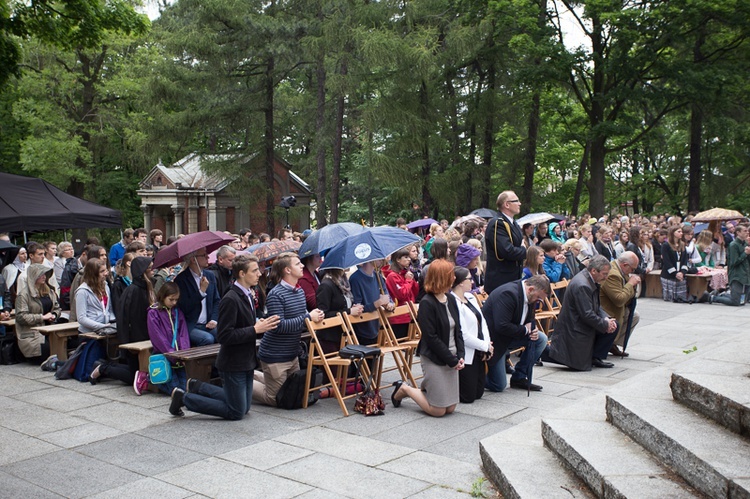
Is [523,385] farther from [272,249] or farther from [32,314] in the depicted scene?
[32,314]

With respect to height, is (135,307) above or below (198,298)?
below

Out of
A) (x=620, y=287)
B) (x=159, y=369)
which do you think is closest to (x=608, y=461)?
(x=159, y=369)

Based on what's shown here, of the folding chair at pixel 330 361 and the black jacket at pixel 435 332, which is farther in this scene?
the folding chair at pixel 330 361

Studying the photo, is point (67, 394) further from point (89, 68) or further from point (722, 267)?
point (89, 68)

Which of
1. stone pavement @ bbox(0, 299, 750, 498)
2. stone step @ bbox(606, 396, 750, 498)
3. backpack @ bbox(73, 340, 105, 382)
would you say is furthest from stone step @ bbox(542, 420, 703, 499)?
backpack @ bbox(73, 340, 105, 382)

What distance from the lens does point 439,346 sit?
768cm

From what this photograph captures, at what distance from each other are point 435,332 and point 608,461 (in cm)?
282

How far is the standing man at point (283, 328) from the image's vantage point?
800 centimetres

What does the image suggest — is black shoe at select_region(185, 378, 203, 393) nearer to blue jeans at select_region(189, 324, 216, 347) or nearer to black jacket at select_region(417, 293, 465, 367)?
blue jeans at select_region(189, 324, 216, 347)

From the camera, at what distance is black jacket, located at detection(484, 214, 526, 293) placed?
1030cm

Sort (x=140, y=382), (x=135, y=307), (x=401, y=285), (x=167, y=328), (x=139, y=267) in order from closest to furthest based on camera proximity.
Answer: (x=167, y=328)
(x=140, y=382)
(x=139, y=267)
(x=135, y=307)
(x=401, y=285)

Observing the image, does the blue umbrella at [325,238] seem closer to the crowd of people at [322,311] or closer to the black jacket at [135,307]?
the crowd of people at [322,311]

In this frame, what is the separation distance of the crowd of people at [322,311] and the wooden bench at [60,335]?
0.13m

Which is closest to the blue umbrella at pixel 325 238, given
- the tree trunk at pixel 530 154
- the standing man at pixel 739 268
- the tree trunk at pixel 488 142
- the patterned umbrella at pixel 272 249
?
the patterned umbrella at pixel 272 249
